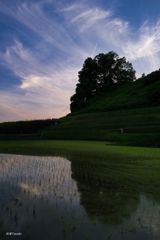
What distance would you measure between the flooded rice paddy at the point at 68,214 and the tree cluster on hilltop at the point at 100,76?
64.0 metres

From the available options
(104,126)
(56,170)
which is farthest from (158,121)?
(56,170)

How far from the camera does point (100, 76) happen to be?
76188 mm

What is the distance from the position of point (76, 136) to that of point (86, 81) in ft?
141

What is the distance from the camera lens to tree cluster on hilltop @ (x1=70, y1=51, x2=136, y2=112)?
240 feet

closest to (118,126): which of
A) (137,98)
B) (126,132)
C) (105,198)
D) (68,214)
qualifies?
(126,132)

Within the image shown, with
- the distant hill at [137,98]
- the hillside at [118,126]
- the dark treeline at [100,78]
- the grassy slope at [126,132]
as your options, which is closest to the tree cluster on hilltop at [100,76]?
the dark treeline at [100,78]

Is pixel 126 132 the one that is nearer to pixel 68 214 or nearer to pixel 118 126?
pixel 118 126

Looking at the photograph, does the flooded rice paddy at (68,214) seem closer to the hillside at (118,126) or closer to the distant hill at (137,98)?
the hillside at (118,126)

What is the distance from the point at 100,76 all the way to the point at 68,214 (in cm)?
7277

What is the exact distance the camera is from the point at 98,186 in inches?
337

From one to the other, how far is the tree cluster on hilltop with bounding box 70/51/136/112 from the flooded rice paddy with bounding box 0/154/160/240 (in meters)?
64.0

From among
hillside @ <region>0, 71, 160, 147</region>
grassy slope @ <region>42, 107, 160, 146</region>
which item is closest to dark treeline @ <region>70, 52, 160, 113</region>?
hillside @ <region>0, 71, 160, 147</region>

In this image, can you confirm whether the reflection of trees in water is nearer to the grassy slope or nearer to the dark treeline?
the grassy slope

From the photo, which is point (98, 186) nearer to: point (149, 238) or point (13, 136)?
point (149, 238)
